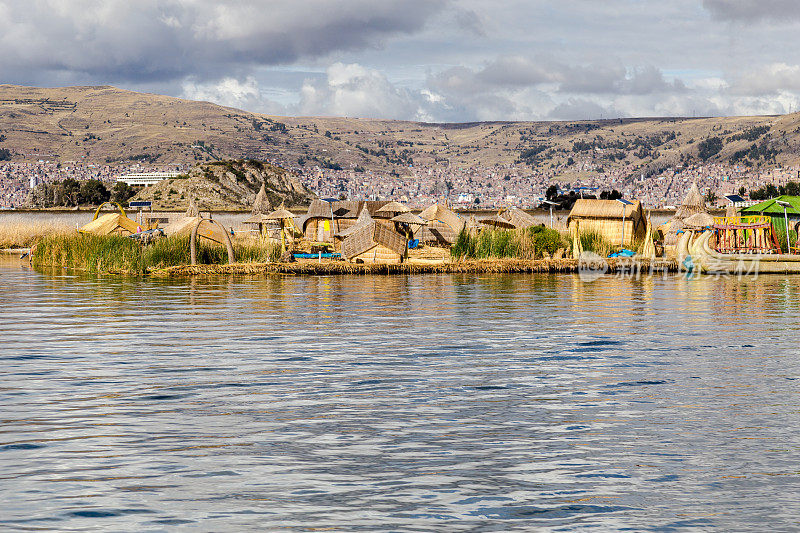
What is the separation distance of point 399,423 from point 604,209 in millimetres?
Result: 41103

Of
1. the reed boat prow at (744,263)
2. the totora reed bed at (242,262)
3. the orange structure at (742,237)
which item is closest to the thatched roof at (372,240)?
the totora reed bed at (242,262)

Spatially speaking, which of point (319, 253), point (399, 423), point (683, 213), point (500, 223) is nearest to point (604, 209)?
point (500, 223)

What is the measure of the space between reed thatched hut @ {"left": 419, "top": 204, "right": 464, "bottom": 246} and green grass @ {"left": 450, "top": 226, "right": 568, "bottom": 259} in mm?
7932

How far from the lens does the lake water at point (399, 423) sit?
657 cm

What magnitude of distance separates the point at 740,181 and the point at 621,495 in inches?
7088

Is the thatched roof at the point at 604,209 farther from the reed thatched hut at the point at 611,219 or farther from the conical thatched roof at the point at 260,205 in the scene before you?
the conical thatched roof at the point at 260,205

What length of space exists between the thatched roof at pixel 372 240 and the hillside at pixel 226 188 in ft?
206

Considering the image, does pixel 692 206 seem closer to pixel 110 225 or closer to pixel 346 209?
pixel 346 209

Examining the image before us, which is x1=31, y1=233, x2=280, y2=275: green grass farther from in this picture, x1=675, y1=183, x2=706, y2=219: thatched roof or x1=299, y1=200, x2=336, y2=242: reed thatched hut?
x1=675, y1=183, x2=706, y2=219: thatched roof

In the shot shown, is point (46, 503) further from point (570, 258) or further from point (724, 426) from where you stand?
point (570, 258)

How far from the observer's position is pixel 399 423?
9.31 meters

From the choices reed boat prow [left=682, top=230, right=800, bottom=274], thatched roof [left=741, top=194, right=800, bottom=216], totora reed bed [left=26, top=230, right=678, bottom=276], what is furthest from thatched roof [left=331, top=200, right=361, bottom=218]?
reed boat prow [left=682, top=230, right=800, bottom=274]

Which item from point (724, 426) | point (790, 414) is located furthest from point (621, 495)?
point (790, 414)

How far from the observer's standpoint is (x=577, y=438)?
28.4 feet
